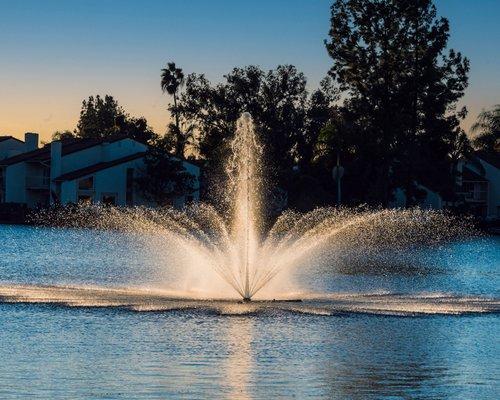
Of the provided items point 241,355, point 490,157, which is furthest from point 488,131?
point 241,355

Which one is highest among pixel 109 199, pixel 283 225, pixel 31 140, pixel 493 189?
pixel 31 140

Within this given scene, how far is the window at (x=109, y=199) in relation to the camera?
115756mm

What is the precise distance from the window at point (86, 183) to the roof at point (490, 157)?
1977 inches

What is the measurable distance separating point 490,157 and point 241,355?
409ft

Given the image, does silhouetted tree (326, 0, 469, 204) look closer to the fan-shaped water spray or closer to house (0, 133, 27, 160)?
the fan-shaped water spray

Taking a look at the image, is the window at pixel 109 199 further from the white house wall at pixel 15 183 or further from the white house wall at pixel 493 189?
the white house wall at pixel 493 189

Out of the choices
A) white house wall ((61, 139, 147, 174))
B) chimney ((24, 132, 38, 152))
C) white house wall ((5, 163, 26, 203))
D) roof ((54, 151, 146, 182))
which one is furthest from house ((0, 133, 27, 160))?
roof ((54, 151, 146, 182))

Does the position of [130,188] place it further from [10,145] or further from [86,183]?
[10,145]

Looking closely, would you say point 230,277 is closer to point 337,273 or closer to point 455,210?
point 337,273

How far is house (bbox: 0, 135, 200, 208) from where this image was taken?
11481 centimetres

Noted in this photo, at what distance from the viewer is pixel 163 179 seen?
112625 mm

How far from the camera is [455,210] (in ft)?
349

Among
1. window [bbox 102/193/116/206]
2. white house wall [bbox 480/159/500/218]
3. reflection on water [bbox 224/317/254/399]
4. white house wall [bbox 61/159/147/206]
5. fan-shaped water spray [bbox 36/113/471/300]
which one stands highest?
white house wall [bbox 480/159/500/218]

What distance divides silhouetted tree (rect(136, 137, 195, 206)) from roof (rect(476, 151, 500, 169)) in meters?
43.2
